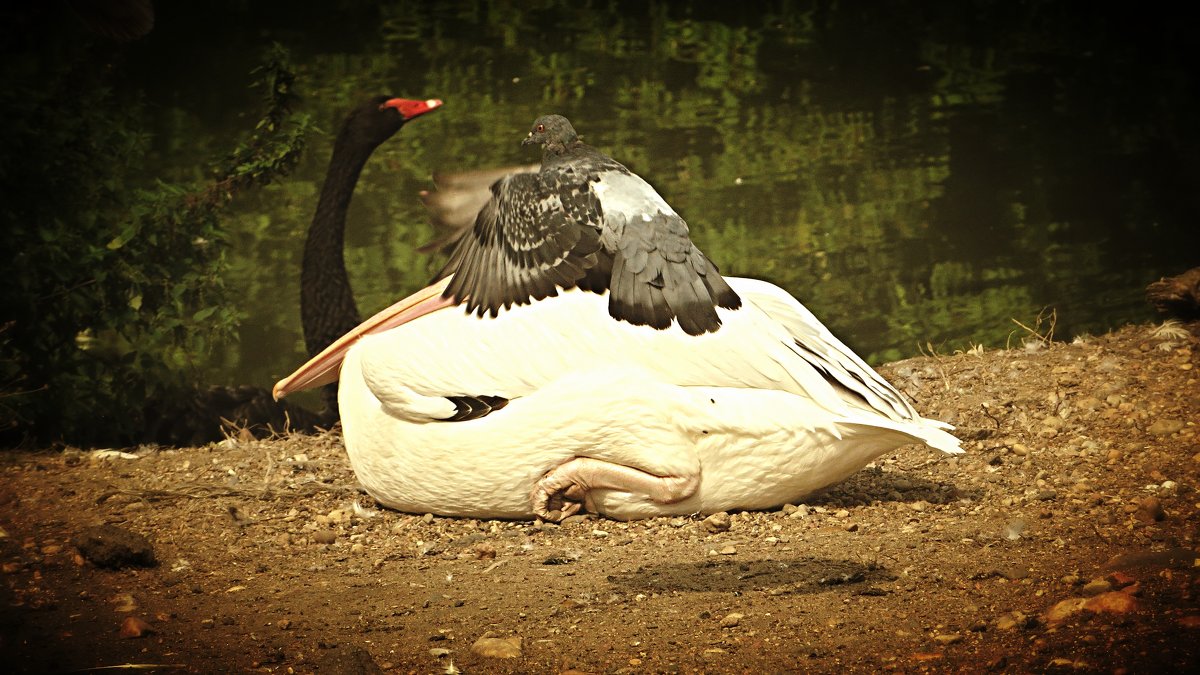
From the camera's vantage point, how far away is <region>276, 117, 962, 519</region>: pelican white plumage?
2869 millimetres

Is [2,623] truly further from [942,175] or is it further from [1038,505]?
[942,175]

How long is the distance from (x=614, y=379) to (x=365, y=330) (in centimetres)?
82

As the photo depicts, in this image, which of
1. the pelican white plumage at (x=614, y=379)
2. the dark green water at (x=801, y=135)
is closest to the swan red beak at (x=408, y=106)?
the dark green water at (x=801, y=135)

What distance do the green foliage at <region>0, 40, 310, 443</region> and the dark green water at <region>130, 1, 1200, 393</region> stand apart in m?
0.37

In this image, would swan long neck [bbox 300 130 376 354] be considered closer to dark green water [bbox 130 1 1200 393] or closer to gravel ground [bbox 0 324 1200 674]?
gravel ground [bbox 0 324 1200 674]

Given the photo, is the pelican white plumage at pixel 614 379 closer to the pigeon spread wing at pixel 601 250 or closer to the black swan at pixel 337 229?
the pigeon spread wing at pixel 601 250

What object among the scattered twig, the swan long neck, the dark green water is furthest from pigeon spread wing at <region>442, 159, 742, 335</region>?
the dark green water

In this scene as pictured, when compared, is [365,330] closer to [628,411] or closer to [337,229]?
[628,411]

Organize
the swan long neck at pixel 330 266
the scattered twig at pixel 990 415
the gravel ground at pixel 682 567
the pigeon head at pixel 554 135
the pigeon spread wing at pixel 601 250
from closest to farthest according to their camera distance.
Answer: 1. the gravel ground at pixel 682 567
2. the pigeon spread wing at pixel 601 250
3. the pigeon head at pixel 554 135
4. the scattered twig at pixel 990 415
5. the swan long neck at pixel 330 266

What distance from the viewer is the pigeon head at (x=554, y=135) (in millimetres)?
3125

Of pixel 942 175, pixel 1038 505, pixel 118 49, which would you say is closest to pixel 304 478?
pixel 1038 505

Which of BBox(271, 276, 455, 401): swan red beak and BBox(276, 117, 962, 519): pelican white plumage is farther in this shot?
BBox(271, 276, 455, 401): swan red beak

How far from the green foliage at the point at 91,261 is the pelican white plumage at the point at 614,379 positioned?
2247 millimetres

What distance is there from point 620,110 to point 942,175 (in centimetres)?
179
